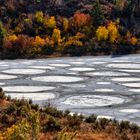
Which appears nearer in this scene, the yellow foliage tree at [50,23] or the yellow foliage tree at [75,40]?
the yellow foliage tree at [75,40]

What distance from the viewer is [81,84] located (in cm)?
3866

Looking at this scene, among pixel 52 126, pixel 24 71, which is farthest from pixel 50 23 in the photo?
pixel 52 126

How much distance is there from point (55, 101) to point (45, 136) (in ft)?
44.0

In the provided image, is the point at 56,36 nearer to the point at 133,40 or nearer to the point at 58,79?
the point at 133,40

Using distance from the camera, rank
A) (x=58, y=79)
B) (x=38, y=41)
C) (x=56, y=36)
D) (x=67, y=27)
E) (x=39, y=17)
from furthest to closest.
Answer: (x=39, y=17)
(x=67, y=27)
(x=56, y=36)
(x=38, y=41)
(x=58, y=79)

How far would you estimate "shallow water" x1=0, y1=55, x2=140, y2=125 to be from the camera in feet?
96.8

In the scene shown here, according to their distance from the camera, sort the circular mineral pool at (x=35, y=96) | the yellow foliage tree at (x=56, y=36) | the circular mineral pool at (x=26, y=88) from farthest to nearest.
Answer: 1. the yellow foliage tree at (x=56, y=36)
2. the circular mineral pool at (x=26, y=88)
3. the circular mineral pool at (x=35, y=96)

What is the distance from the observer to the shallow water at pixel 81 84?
29500 millimetres

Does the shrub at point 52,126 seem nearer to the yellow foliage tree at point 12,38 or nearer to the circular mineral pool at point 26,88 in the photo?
the circular mineral pool at point 26,88

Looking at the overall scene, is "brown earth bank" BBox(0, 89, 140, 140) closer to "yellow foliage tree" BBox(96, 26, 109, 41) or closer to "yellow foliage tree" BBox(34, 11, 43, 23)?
"yellow foliage tree" BBox(96, 26, 109, 41)

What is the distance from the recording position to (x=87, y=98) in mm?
32406

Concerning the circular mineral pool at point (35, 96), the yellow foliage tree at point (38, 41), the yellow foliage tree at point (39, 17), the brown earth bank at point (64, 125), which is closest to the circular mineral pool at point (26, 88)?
the circular mineral pool at point (35, 96)

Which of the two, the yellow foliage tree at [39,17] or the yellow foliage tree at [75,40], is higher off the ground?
the yellow foliage tree at [39,17]

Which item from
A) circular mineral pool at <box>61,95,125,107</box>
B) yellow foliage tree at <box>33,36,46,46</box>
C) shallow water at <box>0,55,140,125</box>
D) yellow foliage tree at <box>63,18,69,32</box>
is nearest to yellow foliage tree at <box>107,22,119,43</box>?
yellow foliage tree at <box>63,18,69,32</box>
